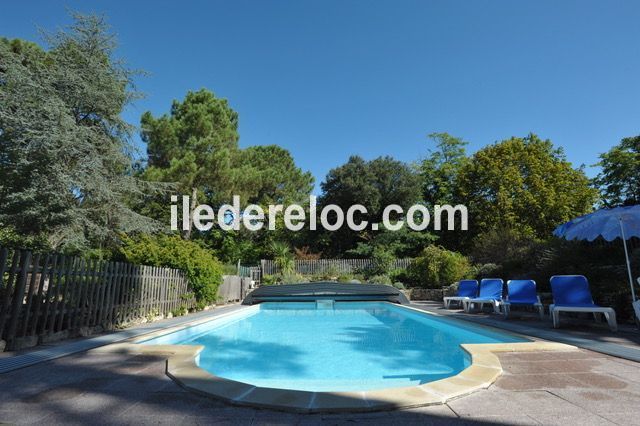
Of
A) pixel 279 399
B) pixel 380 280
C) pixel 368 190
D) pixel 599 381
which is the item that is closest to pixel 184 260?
pixel 279 399

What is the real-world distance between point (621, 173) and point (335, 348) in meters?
22.8

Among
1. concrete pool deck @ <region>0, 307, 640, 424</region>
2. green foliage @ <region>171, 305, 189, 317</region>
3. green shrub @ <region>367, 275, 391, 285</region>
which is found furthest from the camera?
green shrub @ <region>367, 275, 391, 285</region>

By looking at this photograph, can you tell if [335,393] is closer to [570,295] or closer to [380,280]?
[570,295]

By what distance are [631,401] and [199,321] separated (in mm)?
6314

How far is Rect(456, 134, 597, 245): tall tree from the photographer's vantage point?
19203 millimetres

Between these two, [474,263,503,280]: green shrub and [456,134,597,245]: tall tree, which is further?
[456,134,597,245]: tall tree

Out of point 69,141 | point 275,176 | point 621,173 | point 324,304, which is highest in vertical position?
point 275,176

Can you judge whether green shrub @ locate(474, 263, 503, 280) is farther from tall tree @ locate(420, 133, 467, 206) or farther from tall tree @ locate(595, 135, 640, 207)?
tall tree @ locate(595, 135, 640, 207)

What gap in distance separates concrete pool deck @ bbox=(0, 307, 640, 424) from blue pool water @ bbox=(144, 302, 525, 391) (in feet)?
3.49

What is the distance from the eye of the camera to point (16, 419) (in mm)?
2033

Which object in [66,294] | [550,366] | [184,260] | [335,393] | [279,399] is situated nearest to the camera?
[279,399]

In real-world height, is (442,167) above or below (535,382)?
above

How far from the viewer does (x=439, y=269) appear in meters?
14.1

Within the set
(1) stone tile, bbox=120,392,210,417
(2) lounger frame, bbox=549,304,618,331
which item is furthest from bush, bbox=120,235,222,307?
(2) lounger frame, bbox=549,304,618,331
